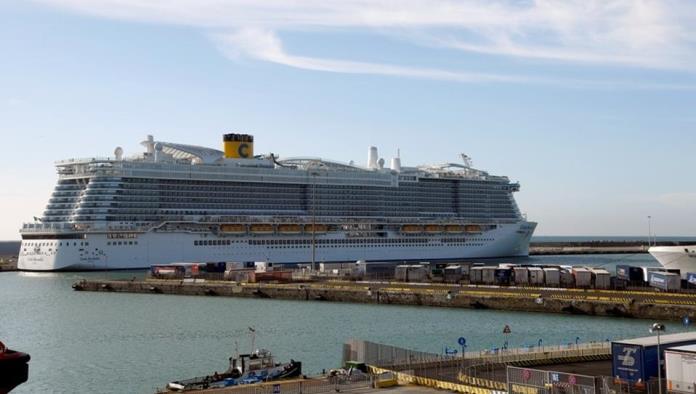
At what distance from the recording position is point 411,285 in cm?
6400

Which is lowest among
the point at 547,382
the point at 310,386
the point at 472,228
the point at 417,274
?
the point at 310,386

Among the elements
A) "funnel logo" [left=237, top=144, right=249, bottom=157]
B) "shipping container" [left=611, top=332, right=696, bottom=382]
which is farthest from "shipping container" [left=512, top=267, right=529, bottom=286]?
"funnel logo" [left=237, top=144, right=249, bottom=157]

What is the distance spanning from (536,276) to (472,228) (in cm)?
4996

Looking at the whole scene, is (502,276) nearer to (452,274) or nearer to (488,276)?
(488,276)

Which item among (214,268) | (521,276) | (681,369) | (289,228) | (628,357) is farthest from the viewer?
(289,228)

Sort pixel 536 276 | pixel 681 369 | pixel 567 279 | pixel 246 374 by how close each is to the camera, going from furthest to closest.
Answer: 1. pixel 536 276
2. pixel 567 279
3. pixel 246 374
4. pixel 681 369

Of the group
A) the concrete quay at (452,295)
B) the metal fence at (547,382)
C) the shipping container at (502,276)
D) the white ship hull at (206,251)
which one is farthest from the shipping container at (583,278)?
the white ship hull at (206,251)

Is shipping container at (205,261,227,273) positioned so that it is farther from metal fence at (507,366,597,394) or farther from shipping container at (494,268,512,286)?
metal fence at (507,366,597,394)

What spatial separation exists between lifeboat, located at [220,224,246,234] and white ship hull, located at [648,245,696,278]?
150 feet

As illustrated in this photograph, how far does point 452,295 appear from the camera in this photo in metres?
55.7

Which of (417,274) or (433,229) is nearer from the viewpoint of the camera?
(417,274)

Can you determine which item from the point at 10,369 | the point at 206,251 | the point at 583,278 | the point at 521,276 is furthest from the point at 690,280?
the point at 206,251

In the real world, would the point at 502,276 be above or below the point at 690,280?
above

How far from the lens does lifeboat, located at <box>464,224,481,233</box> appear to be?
368 ft
